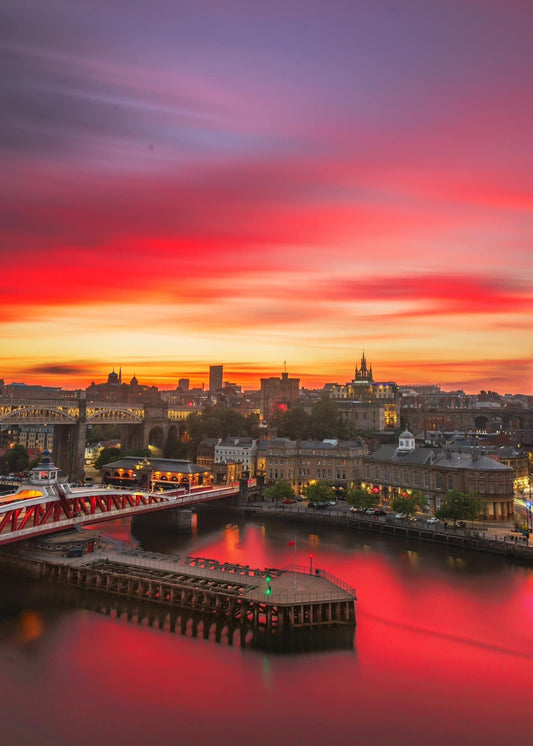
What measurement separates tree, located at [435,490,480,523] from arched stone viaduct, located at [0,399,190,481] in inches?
2129

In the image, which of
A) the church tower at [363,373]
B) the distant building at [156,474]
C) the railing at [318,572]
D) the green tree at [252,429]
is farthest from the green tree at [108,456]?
the church tower at [363,373]

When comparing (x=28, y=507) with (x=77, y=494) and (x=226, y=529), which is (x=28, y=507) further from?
(x=226, y=529)

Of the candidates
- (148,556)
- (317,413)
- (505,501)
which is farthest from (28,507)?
(317,413)

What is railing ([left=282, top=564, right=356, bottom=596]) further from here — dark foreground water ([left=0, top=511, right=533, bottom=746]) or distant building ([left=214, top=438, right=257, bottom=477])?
distant building ([left=214, top=438, right=257, bottom=477])

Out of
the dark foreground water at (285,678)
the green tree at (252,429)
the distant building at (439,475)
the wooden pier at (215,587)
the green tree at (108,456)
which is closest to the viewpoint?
the dark foreground water at (285,678)

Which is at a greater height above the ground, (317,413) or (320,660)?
(317,413)

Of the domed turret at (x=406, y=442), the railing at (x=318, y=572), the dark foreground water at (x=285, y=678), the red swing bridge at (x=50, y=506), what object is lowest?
the dark foreground water at (x=285, y=678)

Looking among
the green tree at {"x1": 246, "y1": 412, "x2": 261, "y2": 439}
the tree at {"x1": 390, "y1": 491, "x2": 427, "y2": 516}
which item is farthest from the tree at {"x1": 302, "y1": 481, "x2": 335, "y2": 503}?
the green tree at {"x1": 246, "y1": 412, "x2": 261, "y2": 439}

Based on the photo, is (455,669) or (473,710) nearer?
(473,710)

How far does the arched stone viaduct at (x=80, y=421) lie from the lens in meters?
88.4

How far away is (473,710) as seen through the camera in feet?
72.2

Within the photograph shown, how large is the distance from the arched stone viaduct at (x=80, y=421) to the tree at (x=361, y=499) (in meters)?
44.2

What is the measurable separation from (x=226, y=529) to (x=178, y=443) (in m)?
53.0

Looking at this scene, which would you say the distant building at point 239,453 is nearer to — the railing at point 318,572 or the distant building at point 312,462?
the distant building at point 312,462
